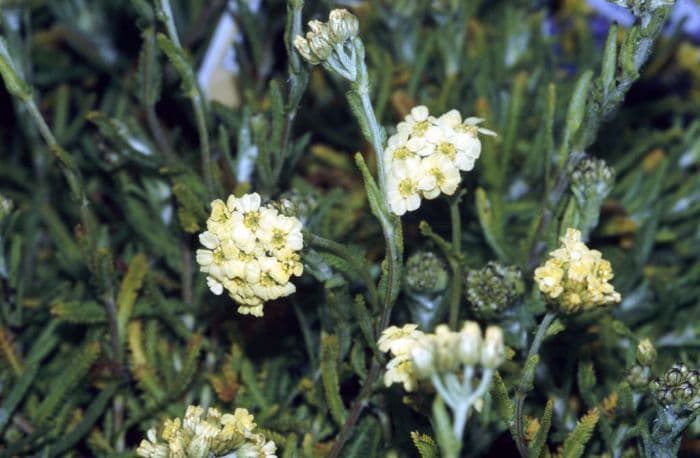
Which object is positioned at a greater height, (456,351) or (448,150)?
(448,150)

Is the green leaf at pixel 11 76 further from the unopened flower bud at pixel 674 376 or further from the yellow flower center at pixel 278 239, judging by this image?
the unopened flower bud at pixel 674 376

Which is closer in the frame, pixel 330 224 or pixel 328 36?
pixel 328 36

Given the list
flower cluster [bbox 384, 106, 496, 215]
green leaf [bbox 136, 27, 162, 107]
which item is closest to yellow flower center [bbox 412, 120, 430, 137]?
flower cluster [bbox 384, 106, 496, 215]

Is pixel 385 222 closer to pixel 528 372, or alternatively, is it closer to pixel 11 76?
pixel 528 372

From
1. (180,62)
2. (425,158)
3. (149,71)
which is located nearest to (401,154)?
(425,158)

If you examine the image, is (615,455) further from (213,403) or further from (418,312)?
(213,403)

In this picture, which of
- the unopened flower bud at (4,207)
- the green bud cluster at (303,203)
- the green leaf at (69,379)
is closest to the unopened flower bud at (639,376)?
the green bud cluster at (303,203)
